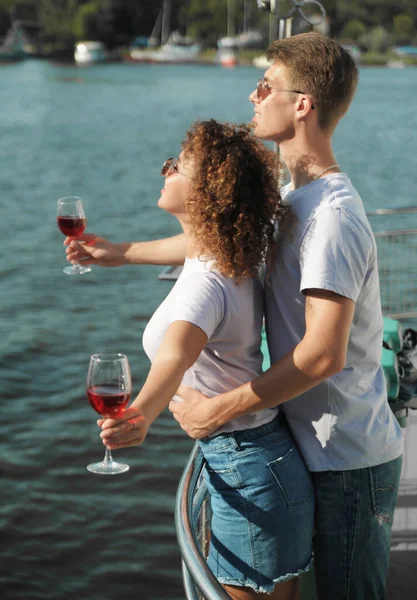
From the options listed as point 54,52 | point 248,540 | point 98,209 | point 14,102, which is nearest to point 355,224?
point 248,540

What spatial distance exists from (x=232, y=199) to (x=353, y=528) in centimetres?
86

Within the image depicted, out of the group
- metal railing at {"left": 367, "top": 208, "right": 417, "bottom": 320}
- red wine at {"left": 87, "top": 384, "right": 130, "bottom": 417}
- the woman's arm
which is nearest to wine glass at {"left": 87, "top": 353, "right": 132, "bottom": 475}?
red wine at {"left": 87, "top": 384, "right": 130, "bottom": 417}

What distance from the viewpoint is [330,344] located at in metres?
2.08

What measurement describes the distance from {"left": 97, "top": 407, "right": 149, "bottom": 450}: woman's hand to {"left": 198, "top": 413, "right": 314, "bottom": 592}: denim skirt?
309 millimetres

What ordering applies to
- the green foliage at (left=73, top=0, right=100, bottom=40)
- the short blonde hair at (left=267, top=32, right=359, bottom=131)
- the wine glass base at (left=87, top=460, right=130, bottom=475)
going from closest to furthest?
the short blonde hair at (left=267, top=32, right=359, bottom=131), the wine glass base at (left=87, top=460, right=130, bottom=475), the green foliage at (left=73, top=0, right=100, bottom=40)

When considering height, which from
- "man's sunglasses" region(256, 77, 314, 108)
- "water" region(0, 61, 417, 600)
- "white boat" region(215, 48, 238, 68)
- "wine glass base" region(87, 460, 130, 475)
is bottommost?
"white boat" region(215, 48, 238, 68)

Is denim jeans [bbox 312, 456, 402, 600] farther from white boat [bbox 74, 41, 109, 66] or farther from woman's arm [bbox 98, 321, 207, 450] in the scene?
white boat [bbox 74, 41, 109, 66]

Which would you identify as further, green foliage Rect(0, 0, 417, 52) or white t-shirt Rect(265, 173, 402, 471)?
green foliage Rect(0, 0, 417, 52)

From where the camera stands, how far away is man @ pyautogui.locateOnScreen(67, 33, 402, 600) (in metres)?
2.10

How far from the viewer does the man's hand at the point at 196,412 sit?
2152 millimetres

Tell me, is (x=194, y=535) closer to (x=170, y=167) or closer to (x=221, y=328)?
(x=221, y=328)

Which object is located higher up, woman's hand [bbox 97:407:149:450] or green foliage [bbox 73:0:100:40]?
woman's hand [bbox 97:407:149:450]

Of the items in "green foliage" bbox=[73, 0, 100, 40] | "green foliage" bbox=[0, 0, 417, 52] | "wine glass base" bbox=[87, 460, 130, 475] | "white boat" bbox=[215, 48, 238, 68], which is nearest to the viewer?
"wine glass base" bbox=[87, 460, 130, 475]

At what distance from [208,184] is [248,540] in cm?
85
